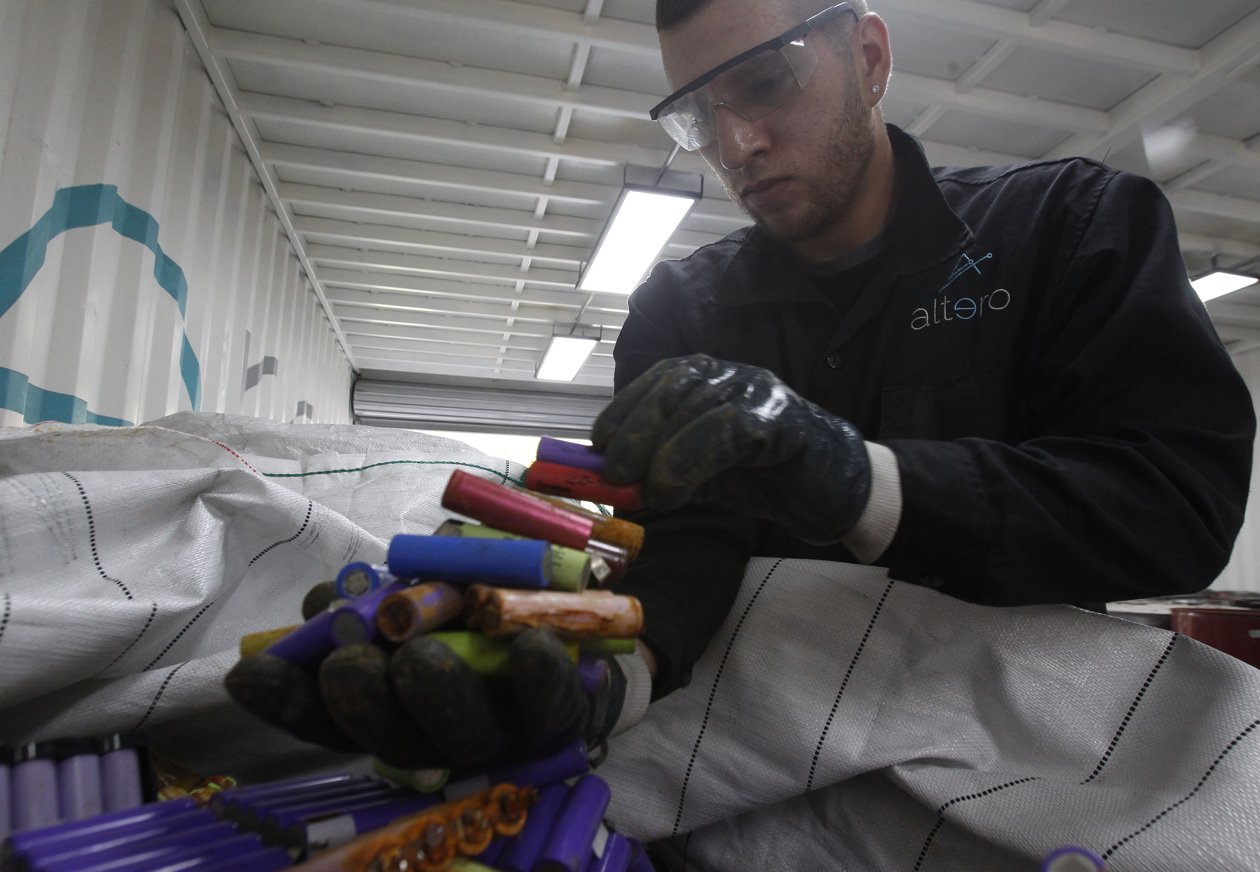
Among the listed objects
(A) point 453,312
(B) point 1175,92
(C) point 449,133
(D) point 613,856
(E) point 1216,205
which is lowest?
(D) point 613,856

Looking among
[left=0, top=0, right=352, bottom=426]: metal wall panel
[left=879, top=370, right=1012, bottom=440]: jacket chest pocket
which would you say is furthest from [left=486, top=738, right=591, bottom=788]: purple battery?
[left=0, top=0, right=352, bottom=426]: metal wall panel

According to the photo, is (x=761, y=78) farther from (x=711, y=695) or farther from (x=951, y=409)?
(x=711, y=695)

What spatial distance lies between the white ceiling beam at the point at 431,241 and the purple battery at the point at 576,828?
5.59 m

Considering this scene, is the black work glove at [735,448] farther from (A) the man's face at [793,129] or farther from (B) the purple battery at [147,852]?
(A) the man's face at [793,129]

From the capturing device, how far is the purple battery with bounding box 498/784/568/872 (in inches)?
27.8

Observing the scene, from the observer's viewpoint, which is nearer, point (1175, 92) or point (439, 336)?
point (1175, 92)

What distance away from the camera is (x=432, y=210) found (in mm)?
5465

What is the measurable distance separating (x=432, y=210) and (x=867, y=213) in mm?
4461

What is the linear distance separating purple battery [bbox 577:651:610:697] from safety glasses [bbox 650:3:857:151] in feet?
3.87

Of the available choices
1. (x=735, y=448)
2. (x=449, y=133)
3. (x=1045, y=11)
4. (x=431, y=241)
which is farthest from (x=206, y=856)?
(x=431, y=241)

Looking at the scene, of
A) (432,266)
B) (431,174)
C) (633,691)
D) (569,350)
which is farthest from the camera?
(569,350)

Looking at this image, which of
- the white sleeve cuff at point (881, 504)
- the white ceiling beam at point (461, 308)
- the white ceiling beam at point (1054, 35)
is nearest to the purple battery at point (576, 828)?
the white sleeve cuff at point (881, 504)

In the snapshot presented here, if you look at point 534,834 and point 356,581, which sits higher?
point 356,581

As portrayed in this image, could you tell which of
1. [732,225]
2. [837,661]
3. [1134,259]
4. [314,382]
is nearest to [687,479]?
[837,661]
